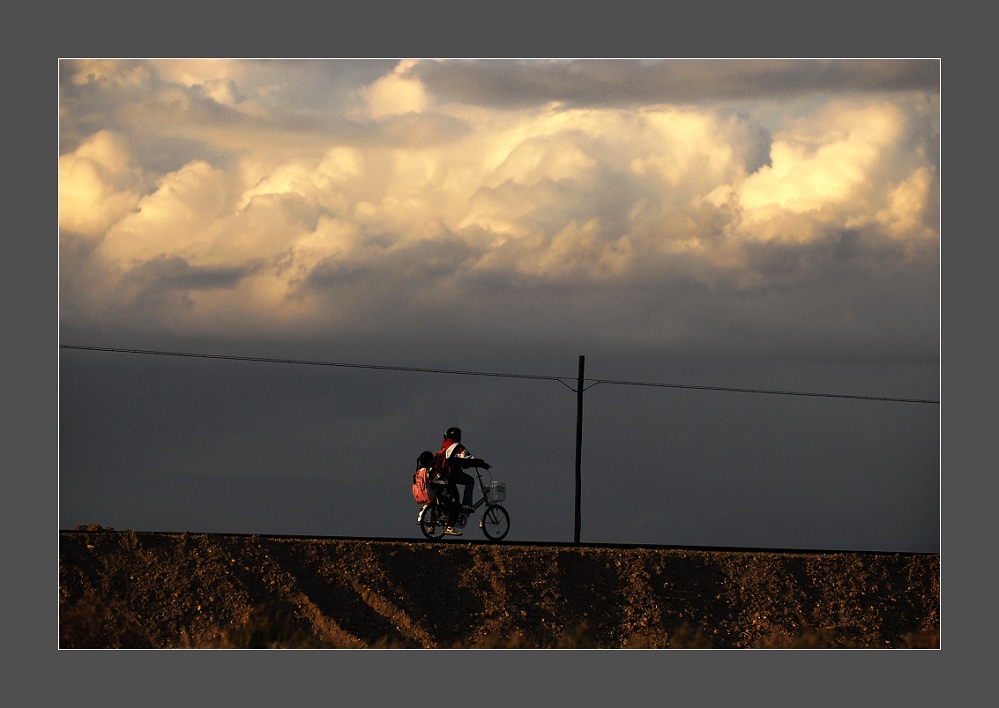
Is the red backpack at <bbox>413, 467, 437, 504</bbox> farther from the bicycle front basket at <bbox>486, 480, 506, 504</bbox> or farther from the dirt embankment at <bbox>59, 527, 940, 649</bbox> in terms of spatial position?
the bicycle front basket at <bbox>486, 480, 506, 504</bbox>

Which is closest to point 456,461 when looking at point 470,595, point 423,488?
point 423,488

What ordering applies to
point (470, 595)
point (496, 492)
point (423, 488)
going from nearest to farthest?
1. point (470, 595)
2. point (423, 488)
3. point (496, 492)

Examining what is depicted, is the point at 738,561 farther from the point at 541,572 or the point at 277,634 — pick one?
the point at 277,634

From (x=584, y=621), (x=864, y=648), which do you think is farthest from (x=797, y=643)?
(x=584, y=621)

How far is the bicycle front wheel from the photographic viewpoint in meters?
30.7

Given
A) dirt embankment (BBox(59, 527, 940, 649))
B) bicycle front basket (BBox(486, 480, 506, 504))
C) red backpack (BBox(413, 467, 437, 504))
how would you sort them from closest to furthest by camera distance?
dirt embankment (BBox(59, 527, 940, 649)) → red backpack (BBox(413, 467, 437, 504)) → bicycle front basket (BBox(486, 480, 506, 504))

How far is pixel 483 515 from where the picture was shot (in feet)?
101

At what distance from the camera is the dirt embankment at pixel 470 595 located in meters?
28.3

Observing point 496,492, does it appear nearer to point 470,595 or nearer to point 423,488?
point 423,488

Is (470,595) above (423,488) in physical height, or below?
below

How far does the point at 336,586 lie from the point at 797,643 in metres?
10.2

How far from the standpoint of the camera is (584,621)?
95.2ft

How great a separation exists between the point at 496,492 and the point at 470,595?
102 inches

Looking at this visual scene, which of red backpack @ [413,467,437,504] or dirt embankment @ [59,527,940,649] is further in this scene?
red backpack @ [413,467,437,504]
